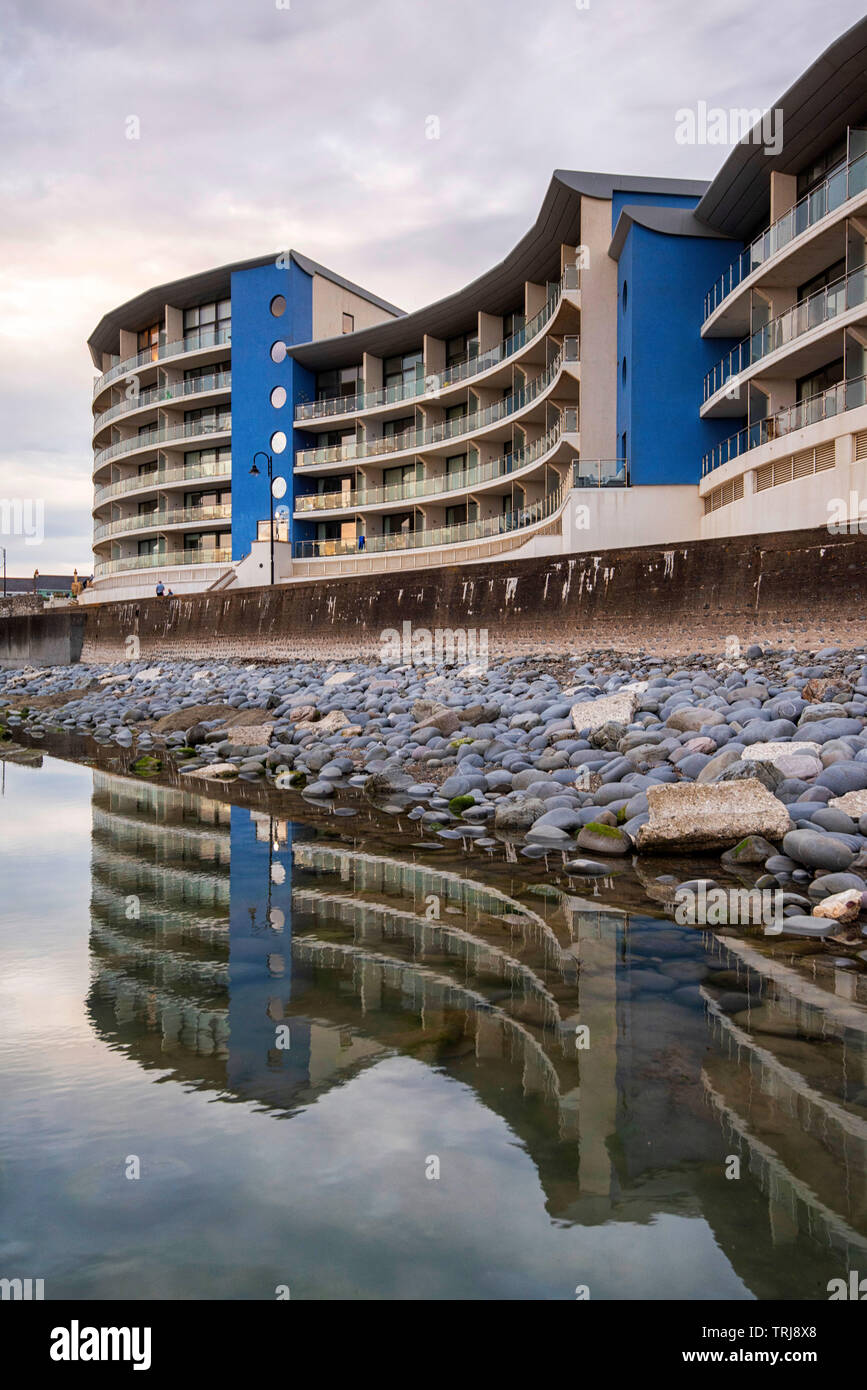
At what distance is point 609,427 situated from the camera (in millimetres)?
27609

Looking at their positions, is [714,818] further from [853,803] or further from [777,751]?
[777,751]

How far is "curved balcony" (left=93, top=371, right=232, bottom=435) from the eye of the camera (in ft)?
149

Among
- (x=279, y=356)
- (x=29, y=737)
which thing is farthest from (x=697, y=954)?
(x=279, y=356)

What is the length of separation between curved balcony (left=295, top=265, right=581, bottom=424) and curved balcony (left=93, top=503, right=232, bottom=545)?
5.83 metres

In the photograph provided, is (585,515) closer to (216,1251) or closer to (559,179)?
(559,179)

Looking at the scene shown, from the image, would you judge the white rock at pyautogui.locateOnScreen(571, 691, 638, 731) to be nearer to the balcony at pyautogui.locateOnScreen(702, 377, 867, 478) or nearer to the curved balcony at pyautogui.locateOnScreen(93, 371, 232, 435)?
the balcony at pyautogui.locateOnScreen(702, 377, 867, 478)

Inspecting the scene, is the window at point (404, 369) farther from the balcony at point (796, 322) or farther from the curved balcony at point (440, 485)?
the balcony at point (796, 322)

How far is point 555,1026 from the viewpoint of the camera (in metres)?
3.69

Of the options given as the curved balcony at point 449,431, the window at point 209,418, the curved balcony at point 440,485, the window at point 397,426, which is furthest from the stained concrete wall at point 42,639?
the window at point 397,426

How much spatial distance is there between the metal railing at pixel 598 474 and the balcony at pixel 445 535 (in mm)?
1094

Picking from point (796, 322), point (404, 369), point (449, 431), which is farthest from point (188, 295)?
point (796, 322)

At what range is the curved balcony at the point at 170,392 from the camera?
45.3 m

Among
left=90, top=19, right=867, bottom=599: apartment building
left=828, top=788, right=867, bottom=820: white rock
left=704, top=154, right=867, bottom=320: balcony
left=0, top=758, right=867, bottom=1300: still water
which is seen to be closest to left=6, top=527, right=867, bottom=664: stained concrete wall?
left=90, top=19, right=867, bottom=599: apartment building

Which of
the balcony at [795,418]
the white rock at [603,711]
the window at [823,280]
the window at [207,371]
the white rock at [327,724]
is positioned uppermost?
the window at [207,371]
